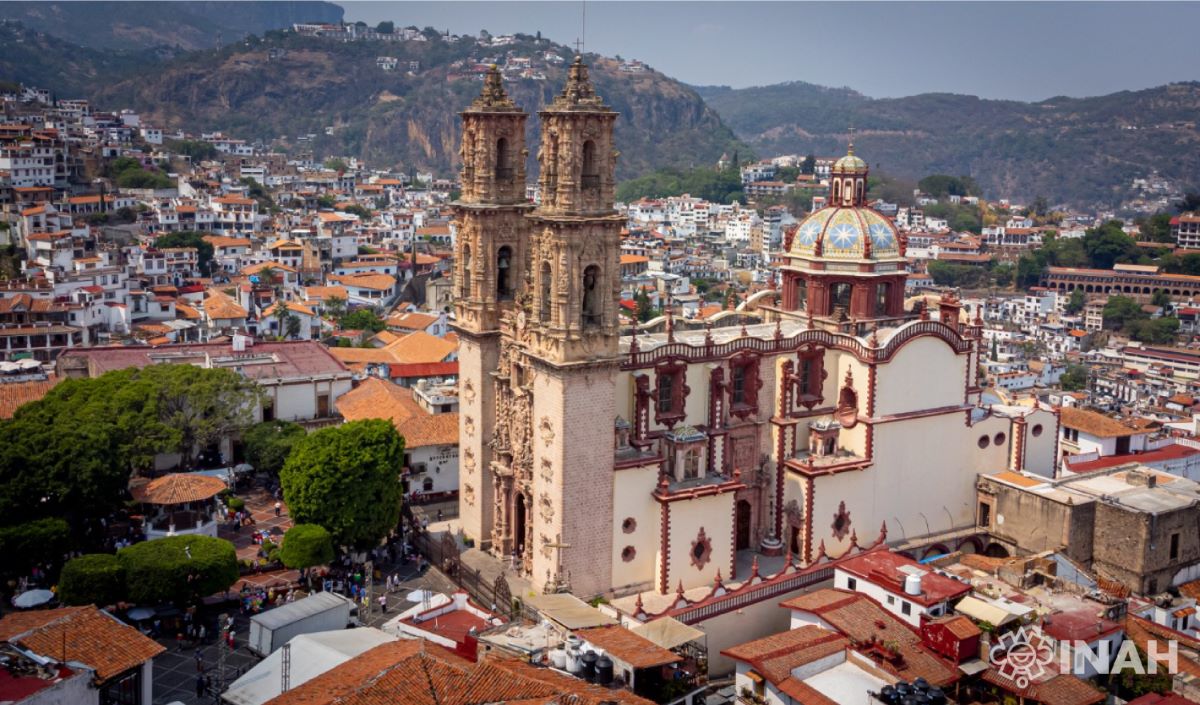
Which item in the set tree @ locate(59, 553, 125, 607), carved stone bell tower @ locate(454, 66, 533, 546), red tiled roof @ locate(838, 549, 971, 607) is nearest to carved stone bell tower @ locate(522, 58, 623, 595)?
carved stone bell tower @ locate(454, 66, 533, 546)

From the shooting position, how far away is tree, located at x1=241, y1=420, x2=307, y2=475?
3875cm

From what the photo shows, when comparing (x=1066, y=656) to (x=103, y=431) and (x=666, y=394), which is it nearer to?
(x=666, y=394)

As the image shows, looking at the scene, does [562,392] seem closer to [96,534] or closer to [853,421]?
[853,421]

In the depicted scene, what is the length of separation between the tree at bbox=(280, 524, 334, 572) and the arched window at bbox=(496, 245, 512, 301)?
8144 mm

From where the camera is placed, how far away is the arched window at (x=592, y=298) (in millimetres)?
28453

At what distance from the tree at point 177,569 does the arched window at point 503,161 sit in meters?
12.3

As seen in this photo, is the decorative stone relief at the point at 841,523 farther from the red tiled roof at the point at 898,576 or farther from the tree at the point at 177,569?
the tree at the point at 177,569

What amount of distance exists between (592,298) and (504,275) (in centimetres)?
464

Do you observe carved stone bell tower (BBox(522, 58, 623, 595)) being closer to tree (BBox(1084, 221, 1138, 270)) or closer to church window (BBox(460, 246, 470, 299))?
church window (BBox(460, 246, 470, 299))

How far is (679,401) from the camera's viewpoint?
3047cm

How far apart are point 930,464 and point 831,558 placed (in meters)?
4.99

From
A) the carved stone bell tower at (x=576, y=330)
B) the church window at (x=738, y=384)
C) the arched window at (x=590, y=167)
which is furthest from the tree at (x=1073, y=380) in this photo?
the arched window at (x=590, y=167)

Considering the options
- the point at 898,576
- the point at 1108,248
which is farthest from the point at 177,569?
the point at 1108,248

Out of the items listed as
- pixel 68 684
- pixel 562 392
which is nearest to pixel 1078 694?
pixel 562 392
